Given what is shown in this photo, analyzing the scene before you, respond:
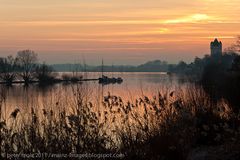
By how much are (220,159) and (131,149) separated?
7.24ft

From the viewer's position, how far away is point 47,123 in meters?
9.38

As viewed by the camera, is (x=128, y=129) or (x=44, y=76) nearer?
(x=128, y=129)

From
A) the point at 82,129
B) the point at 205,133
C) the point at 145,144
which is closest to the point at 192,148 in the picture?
the point at 205,133

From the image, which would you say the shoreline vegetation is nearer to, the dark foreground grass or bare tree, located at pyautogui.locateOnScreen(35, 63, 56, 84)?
the dark foreground grass

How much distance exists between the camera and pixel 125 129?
32.5 feet

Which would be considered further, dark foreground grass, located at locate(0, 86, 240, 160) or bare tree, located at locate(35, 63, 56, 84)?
bare tree, located at locate(35, 63, 56, 84)

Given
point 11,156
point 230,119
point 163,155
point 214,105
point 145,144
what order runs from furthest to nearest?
point 214,105 → point 230,119 → point 145,144 → point 163,155 → point 11,156

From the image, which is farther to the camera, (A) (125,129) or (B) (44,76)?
(B) (44,76)

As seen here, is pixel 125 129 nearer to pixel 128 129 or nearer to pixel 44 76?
pixel 128 129

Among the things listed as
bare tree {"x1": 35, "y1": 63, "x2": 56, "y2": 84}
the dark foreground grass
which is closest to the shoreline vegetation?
the dark foreground grass

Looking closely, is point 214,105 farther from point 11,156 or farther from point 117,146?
point 11,156

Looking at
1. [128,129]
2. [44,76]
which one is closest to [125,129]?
[128,129]

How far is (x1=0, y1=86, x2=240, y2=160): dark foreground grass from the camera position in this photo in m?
8.45

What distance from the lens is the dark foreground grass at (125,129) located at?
8.45m
